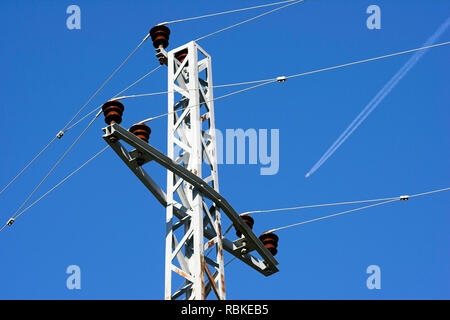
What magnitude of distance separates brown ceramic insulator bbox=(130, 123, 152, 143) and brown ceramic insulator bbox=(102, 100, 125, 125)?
0.91 ft

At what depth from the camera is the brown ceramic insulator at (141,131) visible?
12.5 metres

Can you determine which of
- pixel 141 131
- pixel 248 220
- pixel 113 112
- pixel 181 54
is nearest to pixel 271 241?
pixel 248 220

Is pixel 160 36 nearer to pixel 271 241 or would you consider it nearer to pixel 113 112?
pixel 113 112

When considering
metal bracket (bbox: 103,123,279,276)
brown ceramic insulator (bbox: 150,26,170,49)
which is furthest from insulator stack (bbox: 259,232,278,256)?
brown ceramic insulator (bbox: 150,26,170,49)

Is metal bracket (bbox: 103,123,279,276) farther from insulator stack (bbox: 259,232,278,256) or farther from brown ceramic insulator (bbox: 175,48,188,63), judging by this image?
brown ceramic insulator (bbox: 175,48,188,63)

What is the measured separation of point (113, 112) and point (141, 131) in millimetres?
479

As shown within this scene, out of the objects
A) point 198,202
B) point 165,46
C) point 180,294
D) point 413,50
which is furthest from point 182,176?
point 413,50

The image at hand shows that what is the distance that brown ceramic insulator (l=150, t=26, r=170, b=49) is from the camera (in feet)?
47.7

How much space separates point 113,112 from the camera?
40.4ft

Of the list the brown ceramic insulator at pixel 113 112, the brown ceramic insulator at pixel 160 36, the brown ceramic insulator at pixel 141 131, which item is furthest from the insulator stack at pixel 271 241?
the brown ceramic insulator at pixel 160 36

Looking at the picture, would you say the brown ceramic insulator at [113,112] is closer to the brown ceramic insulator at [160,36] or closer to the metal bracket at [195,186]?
the metal bracket at [195,186]

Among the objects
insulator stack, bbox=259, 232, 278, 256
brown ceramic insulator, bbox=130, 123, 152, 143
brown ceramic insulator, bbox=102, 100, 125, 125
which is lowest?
insulator stack, bbox=259, 232, 278, 256

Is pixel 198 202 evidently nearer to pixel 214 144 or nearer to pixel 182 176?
pixel 182 176

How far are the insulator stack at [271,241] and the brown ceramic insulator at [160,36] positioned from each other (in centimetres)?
338
